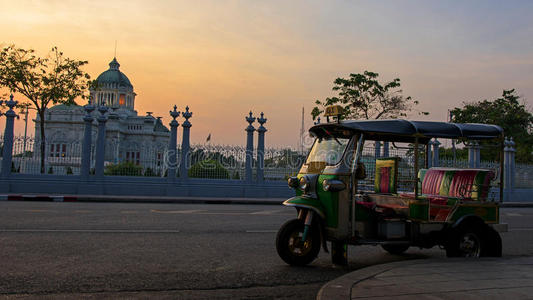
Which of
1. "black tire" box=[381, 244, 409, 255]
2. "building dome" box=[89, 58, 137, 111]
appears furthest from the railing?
"building dome" box=[89, 58, 137, 111]

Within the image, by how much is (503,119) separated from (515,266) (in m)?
43.6

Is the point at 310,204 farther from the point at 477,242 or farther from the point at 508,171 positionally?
the point at 508,171

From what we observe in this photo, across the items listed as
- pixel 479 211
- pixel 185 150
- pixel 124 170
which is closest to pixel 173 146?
pixel 185 150

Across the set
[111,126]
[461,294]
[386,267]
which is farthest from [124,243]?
[111,126]

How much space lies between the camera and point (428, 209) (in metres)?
6.72

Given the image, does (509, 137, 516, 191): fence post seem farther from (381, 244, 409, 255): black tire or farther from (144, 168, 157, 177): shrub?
(381, 244, 409, 255): black tire

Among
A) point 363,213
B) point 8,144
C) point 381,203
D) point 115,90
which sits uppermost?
point 115,90

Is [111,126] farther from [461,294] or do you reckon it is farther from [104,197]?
[461,294]

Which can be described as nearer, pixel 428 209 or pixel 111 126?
pixel 428 209

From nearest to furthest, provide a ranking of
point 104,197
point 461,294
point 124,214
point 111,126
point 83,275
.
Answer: point 461,294 → point 83,275 → point 124,214 → point 104,197 → point 111,126

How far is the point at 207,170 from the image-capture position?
21219 mm

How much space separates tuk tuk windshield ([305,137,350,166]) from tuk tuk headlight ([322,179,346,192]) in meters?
0.31

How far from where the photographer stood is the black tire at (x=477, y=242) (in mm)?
6762

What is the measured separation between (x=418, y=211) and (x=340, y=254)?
1266mm
